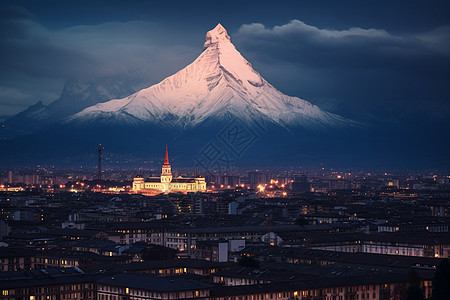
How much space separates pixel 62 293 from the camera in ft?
183

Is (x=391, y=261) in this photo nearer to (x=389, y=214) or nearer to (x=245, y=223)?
(x=245, y=223)

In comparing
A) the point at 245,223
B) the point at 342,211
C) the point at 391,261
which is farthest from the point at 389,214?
the point at 391,261

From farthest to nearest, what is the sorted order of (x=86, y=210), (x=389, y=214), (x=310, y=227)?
1. (x=86, y=210)
2. (x=389, y=214)
3. (x=310, y=227)

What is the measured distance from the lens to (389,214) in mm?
119375

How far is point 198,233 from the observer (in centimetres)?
8950

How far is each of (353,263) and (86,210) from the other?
67.4 metres

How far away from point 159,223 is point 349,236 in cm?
2171

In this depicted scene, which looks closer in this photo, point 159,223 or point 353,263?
point 353,263

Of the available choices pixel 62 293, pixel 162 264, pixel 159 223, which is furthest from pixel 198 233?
pixel 62 293

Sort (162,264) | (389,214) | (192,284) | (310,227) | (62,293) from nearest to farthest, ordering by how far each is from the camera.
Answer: (192,284) < (62,293) < (162,264) < (310,227) < (389,214)

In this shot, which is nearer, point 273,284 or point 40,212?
point 273,284

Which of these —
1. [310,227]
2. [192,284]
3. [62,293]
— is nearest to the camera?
[192,284]

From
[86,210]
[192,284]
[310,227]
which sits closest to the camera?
[192,284]

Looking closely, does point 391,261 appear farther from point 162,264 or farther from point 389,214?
point 389,214
